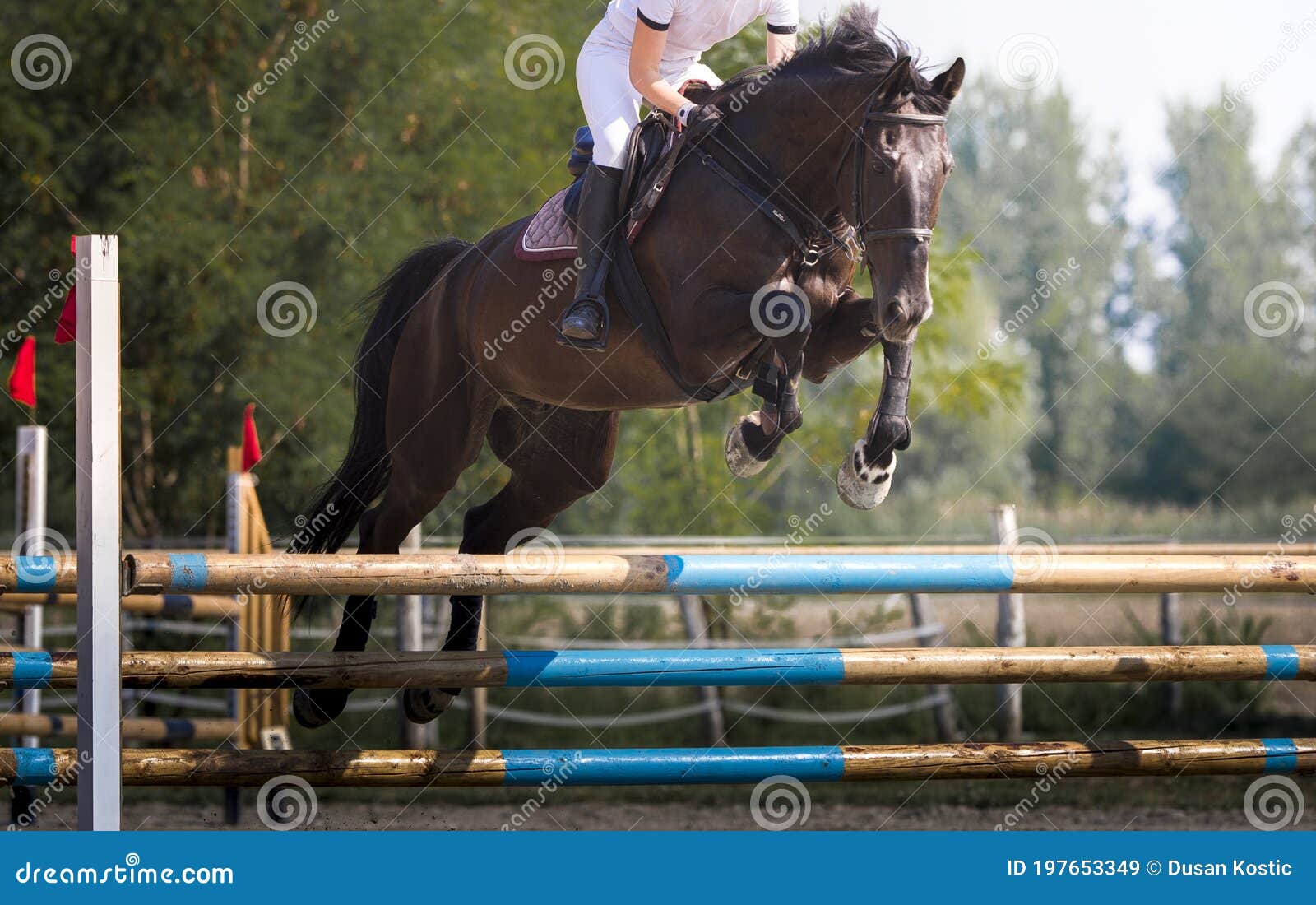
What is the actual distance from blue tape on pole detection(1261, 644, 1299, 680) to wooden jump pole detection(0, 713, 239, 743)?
414 cm

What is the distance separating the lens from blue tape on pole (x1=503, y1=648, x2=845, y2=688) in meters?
3.48

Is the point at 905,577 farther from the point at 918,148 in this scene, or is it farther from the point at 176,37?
the point at 176,37

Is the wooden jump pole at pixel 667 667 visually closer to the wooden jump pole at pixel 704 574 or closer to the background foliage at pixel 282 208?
the wooden jump pole at pixel 704 574

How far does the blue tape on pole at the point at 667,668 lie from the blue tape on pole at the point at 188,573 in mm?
800

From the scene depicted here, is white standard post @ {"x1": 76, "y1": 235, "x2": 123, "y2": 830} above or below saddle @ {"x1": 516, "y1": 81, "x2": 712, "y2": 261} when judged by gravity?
below

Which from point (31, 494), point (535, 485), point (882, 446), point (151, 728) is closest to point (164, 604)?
point (151, 728)

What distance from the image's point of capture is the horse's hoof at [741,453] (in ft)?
13.1

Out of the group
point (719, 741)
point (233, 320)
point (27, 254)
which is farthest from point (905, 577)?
point (27, 254)

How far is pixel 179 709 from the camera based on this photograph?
895 centimetres

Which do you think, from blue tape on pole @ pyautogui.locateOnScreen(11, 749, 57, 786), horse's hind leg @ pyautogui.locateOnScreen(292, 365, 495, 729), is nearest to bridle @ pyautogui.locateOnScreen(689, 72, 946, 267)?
horse's hind leg @ pyautogui.locateOnScreen(292, 365, 495, 729)

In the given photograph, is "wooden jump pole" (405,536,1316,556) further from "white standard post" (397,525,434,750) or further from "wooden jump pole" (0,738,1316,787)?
"wooden jump pole" (0,738,1316,787)

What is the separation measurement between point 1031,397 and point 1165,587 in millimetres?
30311

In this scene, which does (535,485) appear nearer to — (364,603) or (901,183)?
(364,603)

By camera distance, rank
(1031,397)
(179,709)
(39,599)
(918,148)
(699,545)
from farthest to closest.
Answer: (1031,397)
(179,709)
(699,545)
(39,599)
(918,148)
